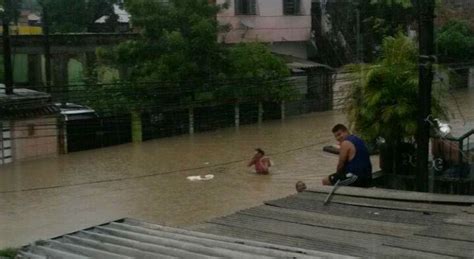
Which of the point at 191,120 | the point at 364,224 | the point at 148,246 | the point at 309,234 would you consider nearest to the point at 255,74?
the point at 191,120

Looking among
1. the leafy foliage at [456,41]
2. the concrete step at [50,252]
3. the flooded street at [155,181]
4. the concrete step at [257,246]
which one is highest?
the leafy foliage at [456,41]

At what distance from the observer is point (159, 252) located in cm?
485

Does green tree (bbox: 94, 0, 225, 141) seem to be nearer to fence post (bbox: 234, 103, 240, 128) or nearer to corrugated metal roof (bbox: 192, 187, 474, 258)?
fence post (bbox: 234, 103, 240, 128)

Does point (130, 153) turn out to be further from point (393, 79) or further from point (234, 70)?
point (393, 79)

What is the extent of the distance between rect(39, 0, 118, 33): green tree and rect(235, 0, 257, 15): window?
28.6 ft

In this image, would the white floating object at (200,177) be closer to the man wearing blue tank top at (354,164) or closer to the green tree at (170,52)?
the green tree at (170,52)

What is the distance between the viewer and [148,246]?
4.98 meters

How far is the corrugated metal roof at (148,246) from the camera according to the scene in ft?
15.4

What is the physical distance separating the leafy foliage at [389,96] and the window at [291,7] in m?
24.8

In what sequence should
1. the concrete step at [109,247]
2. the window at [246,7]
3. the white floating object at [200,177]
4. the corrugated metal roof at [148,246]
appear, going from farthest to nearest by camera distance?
the window at [246,7] → the white floating object at [200,177] → the concrete step at [109,247] → the corrugated metal roof at [148,246]

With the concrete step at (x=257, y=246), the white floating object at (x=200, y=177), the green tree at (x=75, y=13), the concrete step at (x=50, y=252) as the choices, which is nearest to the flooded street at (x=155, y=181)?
the white floating object at (x=200, y=177)

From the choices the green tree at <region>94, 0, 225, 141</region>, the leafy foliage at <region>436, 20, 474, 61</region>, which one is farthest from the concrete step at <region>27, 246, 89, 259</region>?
the leafy foliage at <region>436, 20, 474, 61</region>

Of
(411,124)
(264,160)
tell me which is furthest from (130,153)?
(411,124)

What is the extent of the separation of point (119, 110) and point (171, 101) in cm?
244
